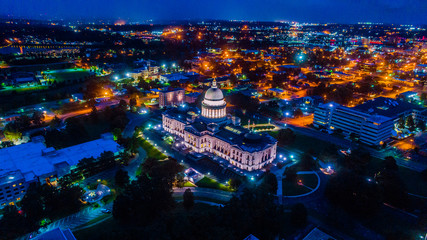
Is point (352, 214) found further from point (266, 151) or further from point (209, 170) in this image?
point (209, 170)

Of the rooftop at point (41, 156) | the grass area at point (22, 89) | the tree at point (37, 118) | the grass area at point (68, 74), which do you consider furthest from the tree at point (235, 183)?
the grass area at point (68, 74)

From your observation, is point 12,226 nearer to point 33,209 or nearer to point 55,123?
point 33,209

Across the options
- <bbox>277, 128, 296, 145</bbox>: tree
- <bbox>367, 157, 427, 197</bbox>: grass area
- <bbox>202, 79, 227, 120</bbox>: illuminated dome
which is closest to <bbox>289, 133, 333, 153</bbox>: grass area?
<bbox>277, 128, 296, 145</bbox>: tree

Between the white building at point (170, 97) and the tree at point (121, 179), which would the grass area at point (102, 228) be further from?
the white building at point (170, 97)

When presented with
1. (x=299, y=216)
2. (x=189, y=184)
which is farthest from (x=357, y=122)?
(x=189, y=184)

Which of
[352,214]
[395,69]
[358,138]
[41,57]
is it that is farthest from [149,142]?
[395,69]

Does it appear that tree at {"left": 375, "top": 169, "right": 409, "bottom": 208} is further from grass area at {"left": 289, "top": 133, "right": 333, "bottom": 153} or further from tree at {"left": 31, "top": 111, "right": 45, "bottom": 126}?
tree at {"left": 31, "top": 111, "right": 45, "bottom": 126}
